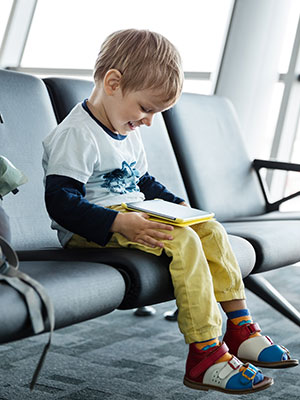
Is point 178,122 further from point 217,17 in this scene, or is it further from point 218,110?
point 217,17

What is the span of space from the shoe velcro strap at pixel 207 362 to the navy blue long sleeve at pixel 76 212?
1.24 feet

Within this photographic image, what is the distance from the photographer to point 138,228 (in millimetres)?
1628

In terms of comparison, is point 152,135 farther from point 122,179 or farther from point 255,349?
point 255,349

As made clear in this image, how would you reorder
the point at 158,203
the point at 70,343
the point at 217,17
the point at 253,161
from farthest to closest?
the point at 217,17 < the point at 253,161 < the point at 70,343 < the point at 158,203

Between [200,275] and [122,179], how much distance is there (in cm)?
44

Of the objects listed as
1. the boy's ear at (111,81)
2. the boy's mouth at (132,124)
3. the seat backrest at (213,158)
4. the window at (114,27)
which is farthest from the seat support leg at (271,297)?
the window at (114,27)

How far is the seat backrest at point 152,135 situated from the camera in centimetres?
223

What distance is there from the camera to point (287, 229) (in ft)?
7.55

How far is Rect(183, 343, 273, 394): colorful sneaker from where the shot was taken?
150 cm

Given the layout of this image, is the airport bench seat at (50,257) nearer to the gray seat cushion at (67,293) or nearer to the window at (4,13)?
the gray seat cushion at (67,293)

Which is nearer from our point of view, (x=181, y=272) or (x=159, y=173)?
(x=181, y=272)

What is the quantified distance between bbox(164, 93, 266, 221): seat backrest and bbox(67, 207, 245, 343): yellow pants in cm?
91

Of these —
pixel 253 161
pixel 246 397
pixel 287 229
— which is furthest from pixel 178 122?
pixel 246 397

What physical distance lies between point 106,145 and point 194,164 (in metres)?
0.92
